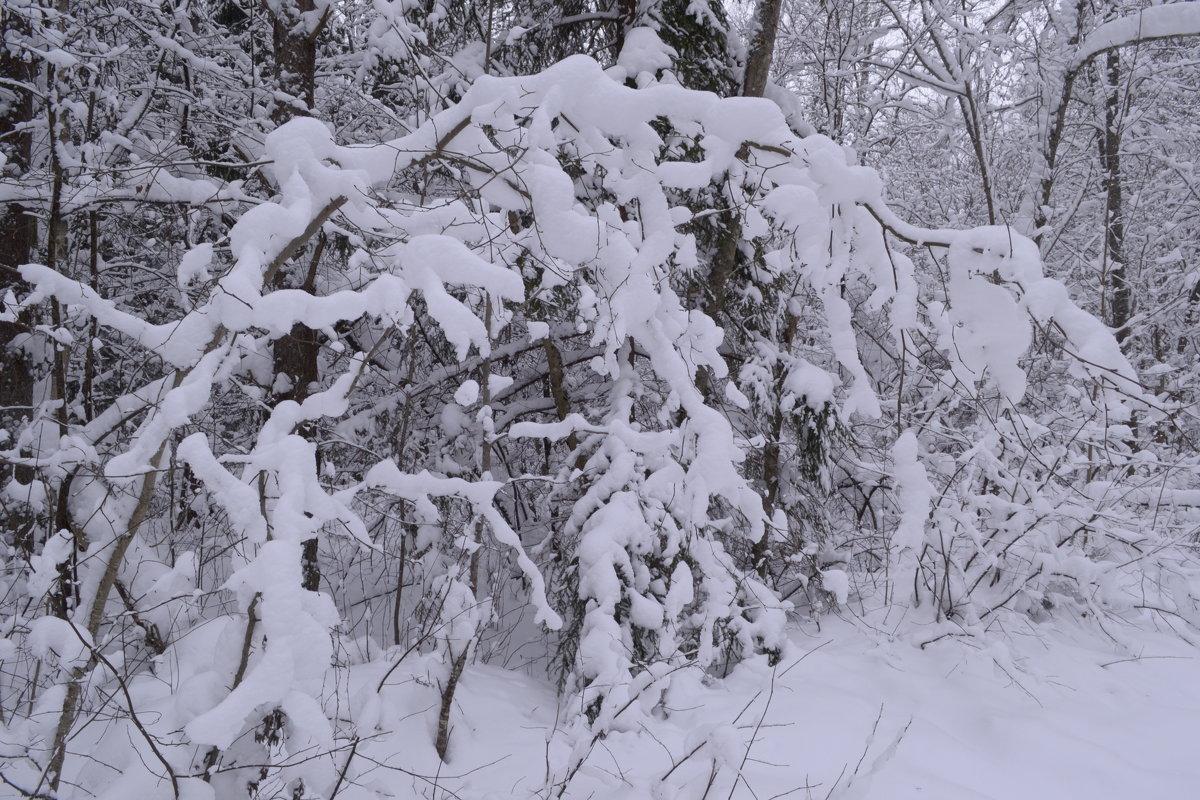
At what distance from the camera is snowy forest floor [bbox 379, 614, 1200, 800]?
2.70m

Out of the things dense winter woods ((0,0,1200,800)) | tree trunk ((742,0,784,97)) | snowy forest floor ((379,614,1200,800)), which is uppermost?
tree trunk ((742,0,784,97))

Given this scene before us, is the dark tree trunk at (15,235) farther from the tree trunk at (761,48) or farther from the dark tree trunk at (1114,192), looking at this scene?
the dark tree trunk at (1114,192)

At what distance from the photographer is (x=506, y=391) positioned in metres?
5.21

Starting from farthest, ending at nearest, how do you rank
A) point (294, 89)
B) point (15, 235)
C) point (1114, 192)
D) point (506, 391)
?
point (1114, 192) → point (506, 391) → point (294, 89) → point (15, 235)

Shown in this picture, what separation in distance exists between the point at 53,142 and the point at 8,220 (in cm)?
68

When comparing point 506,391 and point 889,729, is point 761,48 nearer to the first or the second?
point 506,391

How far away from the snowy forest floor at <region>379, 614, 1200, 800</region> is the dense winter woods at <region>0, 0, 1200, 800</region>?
0.30 ft

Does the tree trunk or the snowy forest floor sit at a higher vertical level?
the tree trunk

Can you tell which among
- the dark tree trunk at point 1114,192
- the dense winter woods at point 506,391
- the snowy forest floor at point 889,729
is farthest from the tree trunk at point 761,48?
the dark tree trunk at point 1114,192

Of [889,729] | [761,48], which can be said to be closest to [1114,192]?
[761,48]

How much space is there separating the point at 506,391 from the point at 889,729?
3.20m

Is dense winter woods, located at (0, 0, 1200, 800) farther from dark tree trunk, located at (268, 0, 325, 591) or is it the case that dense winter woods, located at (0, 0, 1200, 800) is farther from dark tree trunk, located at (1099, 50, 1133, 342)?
dark tree trunk, located at (1099, 50, 1133, 342)

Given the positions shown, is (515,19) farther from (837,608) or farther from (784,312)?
(837,608)

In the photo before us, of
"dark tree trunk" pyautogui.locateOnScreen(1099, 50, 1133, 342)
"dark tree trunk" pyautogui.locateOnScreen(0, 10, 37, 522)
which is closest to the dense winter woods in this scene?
"dark tree trunk" pyautogui.locateOnScreen(0, 10, 37, 522)
